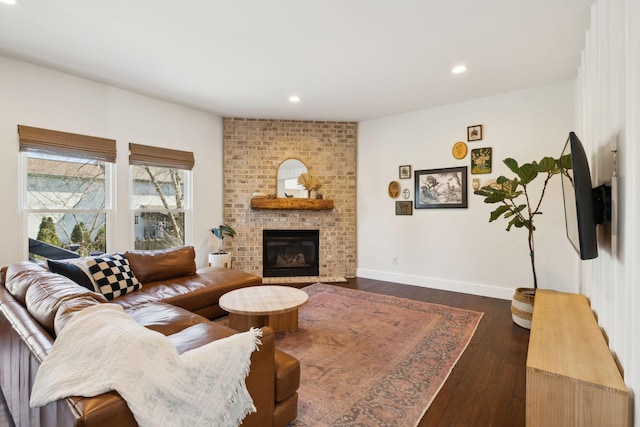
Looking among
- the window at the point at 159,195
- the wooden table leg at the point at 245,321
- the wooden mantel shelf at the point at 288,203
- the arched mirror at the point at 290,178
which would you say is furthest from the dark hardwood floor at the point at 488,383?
the arched mirror at the point at 290,178

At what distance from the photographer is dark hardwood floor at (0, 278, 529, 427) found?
5.51 feet

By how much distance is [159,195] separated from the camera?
4223mm

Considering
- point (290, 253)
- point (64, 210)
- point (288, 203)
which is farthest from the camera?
point (290, 253)

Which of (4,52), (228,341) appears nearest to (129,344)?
(228,341)

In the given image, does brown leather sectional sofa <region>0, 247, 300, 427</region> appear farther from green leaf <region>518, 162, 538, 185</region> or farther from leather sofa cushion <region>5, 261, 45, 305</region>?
green leaf <region>518, 162, 538, 185</region>

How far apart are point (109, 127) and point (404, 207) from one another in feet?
13.7

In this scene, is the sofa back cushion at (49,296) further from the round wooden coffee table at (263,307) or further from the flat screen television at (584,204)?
the flat screen television at (584,204)

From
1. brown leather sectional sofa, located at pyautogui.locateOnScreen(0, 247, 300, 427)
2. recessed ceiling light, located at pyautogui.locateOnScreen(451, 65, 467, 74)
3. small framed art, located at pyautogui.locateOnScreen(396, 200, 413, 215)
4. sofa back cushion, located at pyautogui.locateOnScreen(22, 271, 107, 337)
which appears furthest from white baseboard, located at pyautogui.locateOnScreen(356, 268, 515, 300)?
sofa back cushion, located at pyautogui.locateOnScreen(22, 271, 107, 337)

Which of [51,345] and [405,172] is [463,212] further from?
[51,345]

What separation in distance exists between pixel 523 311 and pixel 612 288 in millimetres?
1519

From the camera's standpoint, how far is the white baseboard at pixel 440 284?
385 centimetres

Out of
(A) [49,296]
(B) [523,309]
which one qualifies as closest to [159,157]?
(A) [49,296]

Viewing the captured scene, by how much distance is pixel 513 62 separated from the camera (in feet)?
9.75

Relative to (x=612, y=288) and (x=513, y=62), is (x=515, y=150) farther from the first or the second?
(x=612, y=288)
